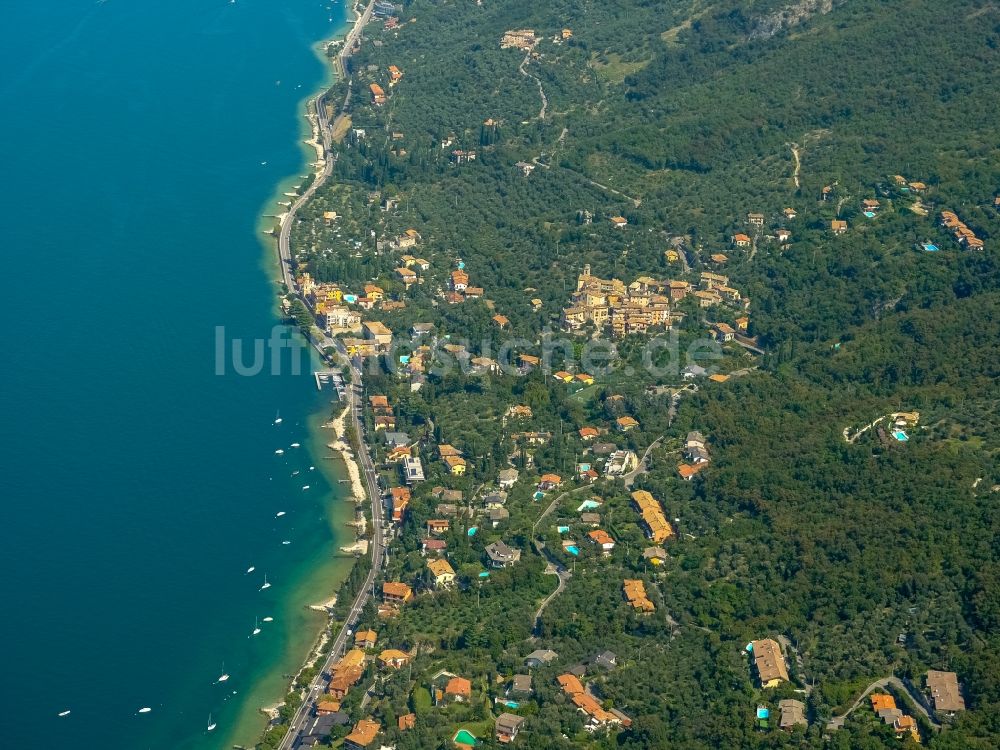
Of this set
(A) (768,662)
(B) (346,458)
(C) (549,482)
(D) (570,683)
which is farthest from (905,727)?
(B) (346,458)

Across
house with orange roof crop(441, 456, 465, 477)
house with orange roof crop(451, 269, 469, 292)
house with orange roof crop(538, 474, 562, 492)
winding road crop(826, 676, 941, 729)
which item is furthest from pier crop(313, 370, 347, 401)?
winding road crop(826, 676, 941, 729)

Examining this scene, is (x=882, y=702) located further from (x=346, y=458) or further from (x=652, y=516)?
(x=346, y=458)

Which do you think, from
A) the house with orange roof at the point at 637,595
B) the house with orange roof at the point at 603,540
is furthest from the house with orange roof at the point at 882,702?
the house with orange roof at the point at 603,540

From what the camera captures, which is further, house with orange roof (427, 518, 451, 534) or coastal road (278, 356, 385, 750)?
house with orange roof (427, 518, 451, 534)

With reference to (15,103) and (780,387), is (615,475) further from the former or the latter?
(15,103)

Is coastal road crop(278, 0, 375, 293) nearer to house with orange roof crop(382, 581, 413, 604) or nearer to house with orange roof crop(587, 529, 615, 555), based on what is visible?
house with orange roof crop(382, 581, 413, 604)

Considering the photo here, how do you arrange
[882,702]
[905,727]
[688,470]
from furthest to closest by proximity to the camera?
[688,470] → [882,702] → [905,727]

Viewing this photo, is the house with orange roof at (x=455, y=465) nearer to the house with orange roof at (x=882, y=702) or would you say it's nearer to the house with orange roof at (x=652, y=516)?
the house with orange roof at (x=652, y=516)
